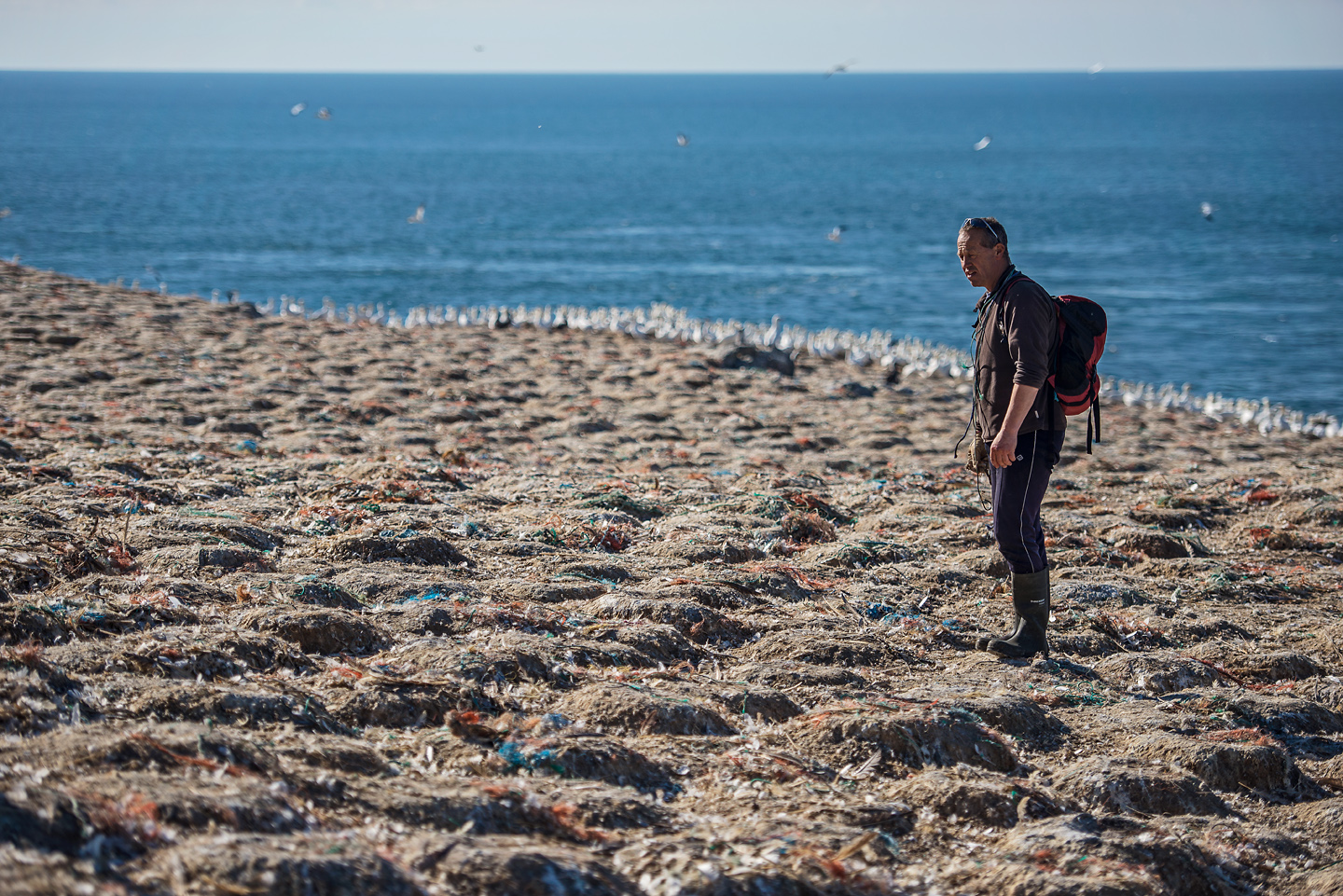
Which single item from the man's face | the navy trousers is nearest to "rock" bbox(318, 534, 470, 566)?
the navy trousers

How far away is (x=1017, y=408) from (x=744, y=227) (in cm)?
6545

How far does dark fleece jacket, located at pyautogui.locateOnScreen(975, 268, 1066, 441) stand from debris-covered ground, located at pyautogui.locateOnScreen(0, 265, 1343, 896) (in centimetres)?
135

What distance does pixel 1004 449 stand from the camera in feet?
16.5

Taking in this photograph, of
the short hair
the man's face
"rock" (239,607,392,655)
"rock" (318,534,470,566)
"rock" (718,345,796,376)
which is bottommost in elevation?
"rock" (239,607,392,655)

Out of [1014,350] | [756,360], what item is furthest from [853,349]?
[1014,350]

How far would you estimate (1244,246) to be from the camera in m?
60.6

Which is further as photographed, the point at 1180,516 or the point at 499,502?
the point at 1180,516

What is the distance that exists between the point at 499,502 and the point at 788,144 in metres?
141

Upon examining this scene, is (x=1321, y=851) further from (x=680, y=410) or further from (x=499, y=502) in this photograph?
(x=680, y=410)

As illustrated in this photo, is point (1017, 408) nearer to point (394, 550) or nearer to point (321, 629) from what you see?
point (321, 629)

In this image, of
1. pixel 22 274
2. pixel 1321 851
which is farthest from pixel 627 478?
pixel 22 274

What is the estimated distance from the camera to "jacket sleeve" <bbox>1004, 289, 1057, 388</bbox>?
16.1 feet

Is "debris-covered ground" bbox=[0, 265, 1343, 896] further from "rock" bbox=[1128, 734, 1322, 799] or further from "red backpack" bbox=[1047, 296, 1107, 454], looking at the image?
"red backpack" bbox=[1047, 296, 1107, 454]

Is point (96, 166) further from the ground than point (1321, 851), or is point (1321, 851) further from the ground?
point (96, 166)
